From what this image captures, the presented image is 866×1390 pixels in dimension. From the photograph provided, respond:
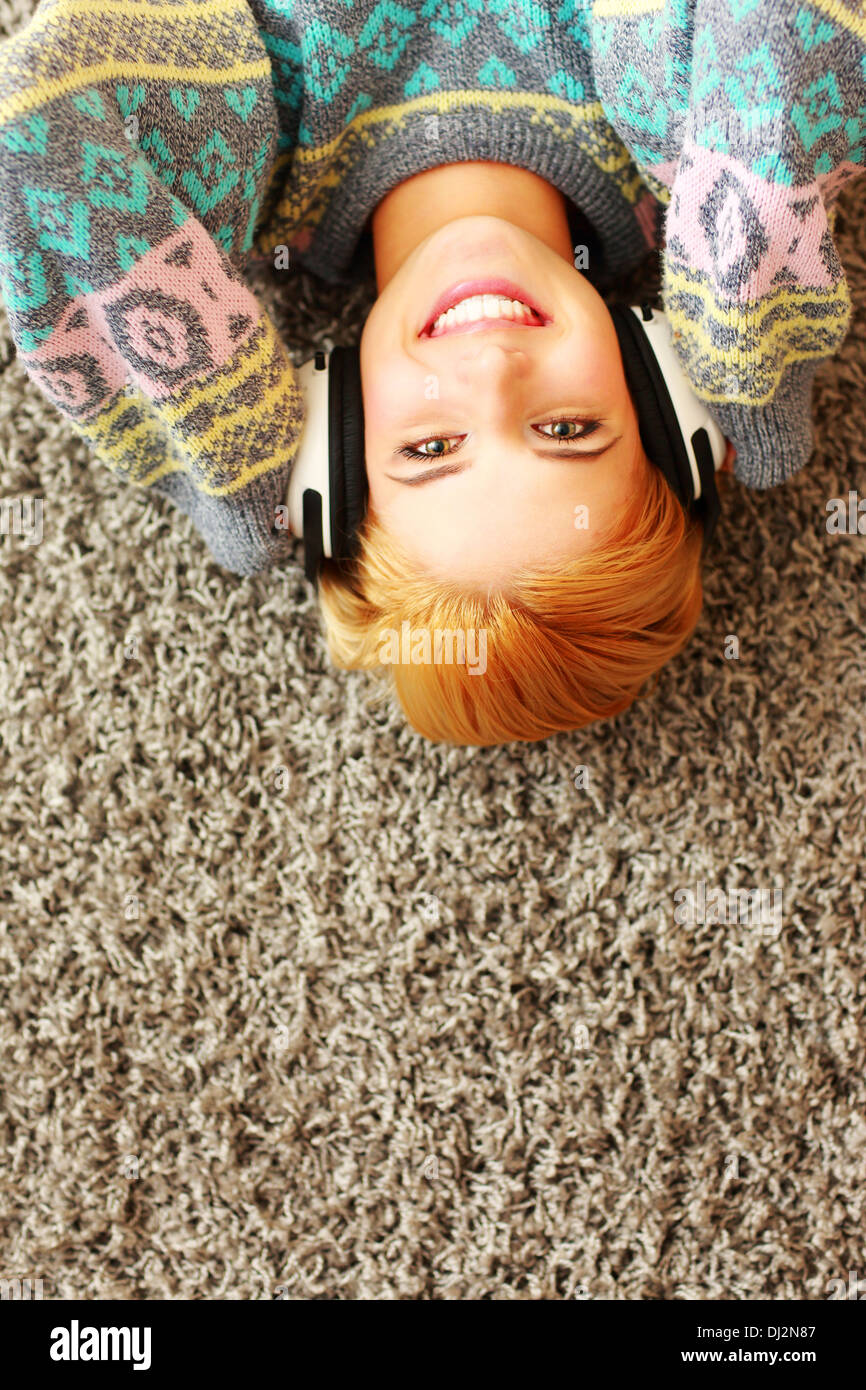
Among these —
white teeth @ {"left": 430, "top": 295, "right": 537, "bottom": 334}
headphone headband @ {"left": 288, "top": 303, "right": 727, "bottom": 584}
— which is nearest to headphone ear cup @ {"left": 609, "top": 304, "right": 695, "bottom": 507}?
headphone headband @ {"left": 288, "top": 303, "right": 727, "bottom": 584}

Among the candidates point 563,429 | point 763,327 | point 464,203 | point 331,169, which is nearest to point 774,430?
point 763,327

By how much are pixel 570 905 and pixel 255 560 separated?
47cm

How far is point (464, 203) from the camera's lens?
945 mm

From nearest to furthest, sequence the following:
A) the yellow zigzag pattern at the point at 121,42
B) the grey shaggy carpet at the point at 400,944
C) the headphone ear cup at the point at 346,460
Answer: the yellow zigzag pattern at the point at 121,42 → the headphone ear cup at the point at 346,460 → the grey shaggy carpet at the point at 400,944

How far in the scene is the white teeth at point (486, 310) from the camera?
85 cm

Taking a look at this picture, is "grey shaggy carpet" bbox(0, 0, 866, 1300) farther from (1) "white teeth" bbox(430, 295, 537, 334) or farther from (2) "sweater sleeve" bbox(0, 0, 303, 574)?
(1) "white teeth" bbox(430, 295, 537, 334)

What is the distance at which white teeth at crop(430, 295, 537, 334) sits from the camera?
851 millimetres

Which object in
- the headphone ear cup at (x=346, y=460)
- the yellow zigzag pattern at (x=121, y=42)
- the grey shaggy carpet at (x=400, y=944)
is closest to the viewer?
the yellow zigzag pattern at (x=121, y=42)

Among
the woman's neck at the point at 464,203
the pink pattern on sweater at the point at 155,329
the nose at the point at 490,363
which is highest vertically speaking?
the woman's neck at the point at 464,203

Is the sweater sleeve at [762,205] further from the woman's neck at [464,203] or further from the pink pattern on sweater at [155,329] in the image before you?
the pink pattern on sweater at [155,329]

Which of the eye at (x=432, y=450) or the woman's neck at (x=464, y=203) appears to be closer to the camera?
the eye at (x=432, y=450)

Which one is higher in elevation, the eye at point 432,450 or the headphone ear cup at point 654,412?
the headphone ear cup at point 654,412

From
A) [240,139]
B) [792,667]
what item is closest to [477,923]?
[792,667]

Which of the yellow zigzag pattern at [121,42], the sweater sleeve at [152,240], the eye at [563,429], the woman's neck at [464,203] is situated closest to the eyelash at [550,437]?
the eye at [563,429]
